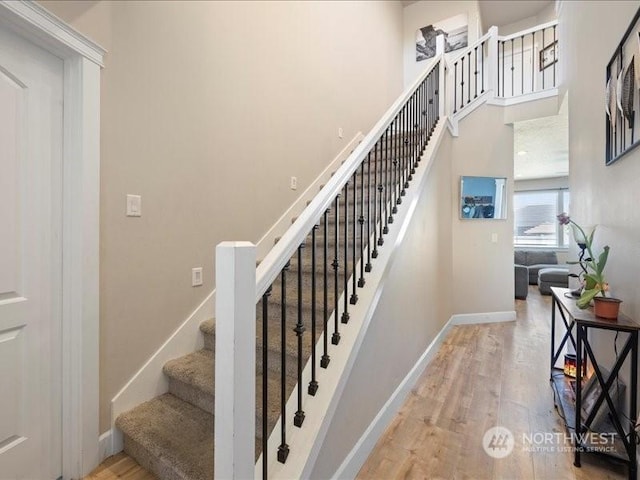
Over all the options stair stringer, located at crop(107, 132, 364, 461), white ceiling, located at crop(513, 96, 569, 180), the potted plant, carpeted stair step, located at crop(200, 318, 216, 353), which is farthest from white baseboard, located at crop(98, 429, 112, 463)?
white ceiling, located at crop(513, 96, 569, 180)

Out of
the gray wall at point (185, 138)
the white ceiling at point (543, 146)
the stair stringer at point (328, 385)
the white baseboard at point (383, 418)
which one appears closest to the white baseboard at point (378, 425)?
the white baseboard at point (383, 418)

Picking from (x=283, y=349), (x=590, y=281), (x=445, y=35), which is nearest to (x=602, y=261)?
(x=590, y=281)

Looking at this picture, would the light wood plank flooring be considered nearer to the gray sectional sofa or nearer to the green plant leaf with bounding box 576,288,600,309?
the green plant leaf with bounding box 576,288,600,309

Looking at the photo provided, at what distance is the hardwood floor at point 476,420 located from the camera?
5.09 ft

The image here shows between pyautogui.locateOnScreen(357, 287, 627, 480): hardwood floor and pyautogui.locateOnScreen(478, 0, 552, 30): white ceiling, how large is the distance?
5.54 metres

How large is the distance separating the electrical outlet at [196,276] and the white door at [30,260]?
700 millimetres

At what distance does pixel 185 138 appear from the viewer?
1.97m

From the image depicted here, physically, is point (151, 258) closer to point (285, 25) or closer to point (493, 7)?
point (285, 25)

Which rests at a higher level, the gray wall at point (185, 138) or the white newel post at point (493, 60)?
the white newel post at point (493, 60)

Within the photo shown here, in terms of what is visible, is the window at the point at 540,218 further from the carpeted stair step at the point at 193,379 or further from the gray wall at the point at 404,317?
the carpeted stair step at the point at 193,379

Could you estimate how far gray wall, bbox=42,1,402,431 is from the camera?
1.59 meters

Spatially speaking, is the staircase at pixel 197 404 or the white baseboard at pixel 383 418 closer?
the staircase at pixel 197 404

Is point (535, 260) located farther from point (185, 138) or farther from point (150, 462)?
point (150, 462)

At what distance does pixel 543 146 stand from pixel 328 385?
19.2 ft
